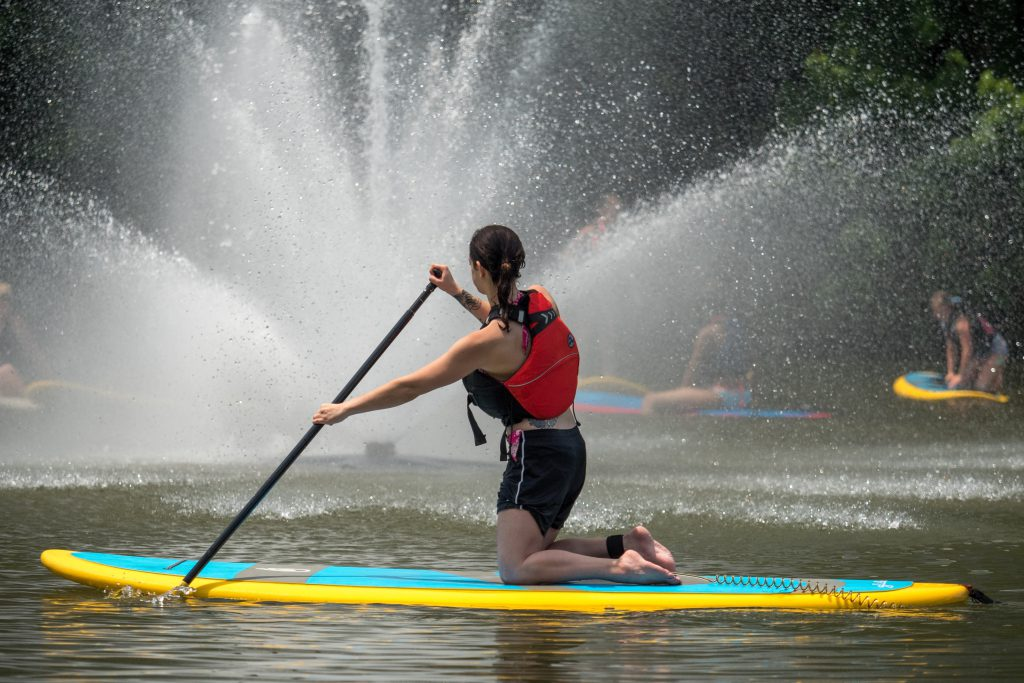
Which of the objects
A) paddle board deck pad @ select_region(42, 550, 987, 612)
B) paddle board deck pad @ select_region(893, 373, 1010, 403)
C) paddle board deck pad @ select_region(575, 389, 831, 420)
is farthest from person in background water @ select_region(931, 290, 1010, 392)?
paddle board deck pad @ select_region(42, 550, 987, 612)

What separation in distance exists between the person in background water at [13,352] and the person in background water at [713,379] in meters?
6.70

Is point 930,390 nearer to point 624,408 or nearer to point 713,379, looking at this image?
point 713,379

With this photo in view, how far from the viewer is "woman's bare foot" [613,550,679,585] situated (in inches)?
268

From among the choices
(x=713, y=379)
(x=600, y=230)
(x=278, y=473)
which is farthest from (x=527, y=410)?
(x=713, y=379)

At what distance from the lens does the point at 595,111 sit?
82.5 ft

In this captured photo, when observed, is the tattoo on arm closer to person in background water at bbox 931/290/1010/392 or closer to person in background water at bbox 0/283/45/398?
person in background water at bbox 0/283/45/398

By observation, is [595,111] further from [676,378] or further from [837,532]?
[837,532]

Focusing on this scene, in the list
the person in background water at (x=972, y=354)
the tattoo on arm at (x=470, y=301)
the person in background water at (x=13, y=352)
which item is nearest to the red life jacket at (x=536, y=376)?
the tattoo on arm at (x=470, y=301)

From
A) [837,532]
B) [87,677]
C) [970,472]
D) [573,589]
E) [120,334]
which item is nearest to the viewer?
[87,677]

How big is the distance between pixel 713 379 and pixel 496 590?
1284 cm

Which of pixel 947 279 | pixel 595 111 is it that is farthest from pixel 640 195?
pixel 947 279

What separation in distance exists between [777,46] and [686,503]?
16.6 meters

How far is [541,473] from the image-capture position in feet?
22.0

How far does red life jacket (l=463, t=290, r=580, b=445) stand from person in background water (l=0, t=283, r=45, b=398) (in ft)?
34.4
